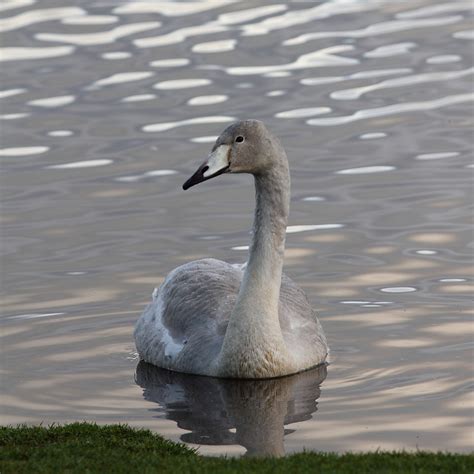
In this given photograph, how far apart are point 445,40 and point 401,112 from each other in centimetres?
498

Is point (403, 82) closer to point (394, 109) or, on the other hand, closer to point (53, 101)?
point (394, 109)

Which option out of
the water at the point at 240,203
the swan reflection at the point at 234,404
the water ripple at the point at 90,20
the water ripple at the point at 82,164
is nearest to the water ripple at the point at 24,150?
Answer: the water at the point at 240,203

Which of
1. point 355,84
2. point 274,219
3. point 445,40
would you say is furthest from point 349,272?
point 445,40

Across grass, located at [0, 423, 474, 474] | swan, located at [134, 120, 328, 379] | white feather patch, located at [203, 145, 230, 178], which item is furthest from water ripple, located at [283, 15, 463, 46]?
grass, located at [0, 423, 474, 474]

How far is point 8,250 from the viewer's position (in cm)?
1930

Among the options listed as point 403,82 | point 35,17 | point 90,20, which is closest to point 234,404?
point 403,82

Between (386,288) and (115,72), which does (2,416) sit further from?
(115,72)

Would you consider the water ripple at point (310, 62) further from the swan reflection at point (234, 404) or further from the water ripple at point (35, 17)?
the swan reflection at point (234, 404)

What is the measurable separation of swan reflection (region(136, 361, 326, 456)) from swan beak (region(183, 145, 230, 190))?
2.10 meters

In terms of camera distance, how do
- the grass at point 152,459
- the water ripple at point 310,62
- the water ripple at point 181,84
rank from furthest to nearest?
1. the water ripple at point 310,62
2. the water ripple at point 181,84
3. the grass at point 152,459

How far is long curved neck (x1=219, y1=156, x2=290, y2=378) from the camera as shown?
15.0 meters

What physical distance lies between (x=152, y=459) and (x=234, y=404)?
3026 millimetres

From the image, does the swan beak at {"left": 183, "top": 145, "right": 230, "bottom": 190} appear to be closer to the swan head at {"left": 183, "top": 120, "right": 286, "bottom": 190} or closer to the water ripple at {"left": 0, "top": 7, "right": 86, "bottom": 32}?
the swan head at {"left": 183, "top": 120, "right": 286, "bottom": 190}

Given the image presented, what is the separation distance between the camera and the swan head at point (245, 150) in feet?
49.1
